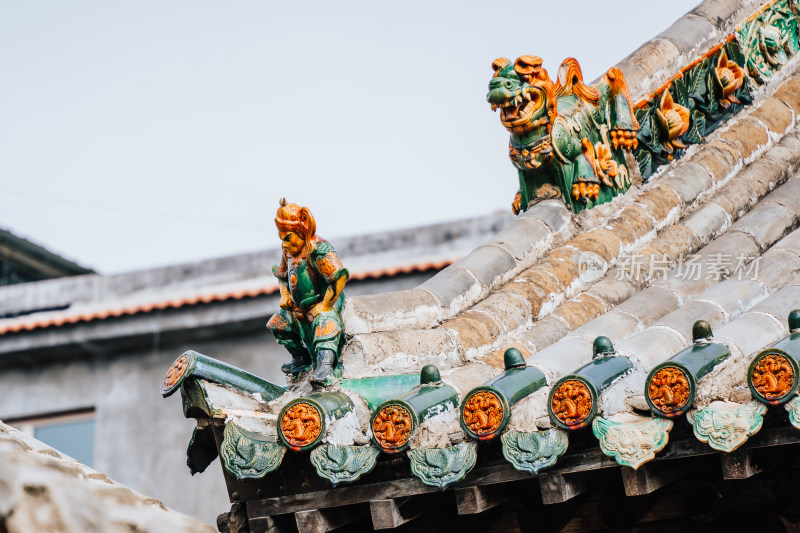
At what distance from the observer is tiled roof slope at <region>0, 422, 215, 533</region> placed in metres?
2.97

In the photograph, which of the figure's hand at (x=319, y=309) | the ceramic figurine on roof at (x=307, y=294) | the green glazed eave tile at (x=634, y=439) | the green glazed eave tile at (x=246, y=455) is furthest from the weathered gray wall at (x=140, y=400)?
the green glazed eave tile at (x=634, y=439)

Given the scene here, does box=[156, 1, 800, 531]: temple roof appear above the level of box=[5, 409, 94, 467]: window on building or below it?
below

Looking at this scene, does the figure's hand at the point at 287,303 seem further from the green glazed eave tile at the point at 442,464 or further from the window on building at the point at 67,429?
the window on building at the point at 67,429

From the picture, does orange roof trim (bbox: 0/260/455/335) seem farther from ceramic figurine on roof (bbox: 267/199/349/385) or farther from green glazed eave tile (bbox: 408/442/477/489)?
green glazed eave tile (bbox: 408/442/477/489)

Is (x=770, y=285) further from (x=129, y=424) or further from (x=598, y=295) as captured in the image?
(x=129, y=424)

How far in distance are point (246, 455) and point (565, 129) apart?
113 inches

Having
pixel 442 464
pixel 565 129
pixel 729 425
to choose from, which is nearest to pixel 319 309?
pixel 442 464

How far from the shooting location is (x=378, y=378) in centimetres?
600

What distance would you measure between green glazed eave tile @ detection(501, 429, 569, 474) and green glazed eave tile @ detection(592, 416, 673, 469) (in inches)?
6.1

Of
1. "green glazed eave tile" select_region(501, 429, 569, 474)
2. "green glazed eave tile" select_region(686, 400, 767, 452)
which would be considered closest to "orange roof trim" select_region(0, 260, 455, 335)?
"green glazed eave tile" select_region(501, 429, 569, 474)

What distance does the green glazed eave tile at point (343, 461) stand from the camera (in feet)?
18.2

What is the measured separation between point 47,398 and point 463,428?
11828mm

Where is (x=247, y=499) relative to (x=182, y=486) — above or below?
below

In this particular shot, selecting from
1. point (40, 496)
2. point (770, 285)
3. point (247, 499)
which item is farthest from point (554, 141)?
point (40, 496)
